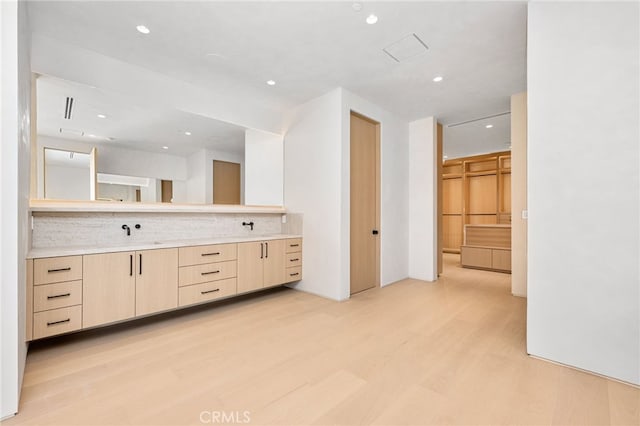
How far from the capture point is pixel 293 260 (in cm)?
397

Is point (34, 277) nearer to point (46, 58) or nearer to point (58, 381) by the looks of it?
point (58, 381)

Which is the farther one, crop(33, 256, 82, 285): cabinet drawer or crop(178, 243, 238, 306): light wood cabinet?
crop(178, 243, 238, 306): light wood cabinet

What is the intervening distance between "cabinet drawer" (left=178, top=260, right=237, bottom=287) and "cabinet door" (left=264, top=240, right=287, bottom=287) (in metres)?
0.47

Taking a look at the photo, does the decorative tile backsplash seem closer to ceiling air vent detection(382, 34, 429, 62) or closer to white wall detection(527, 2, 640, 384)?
ceiling air vent detection(382, 34, 429, 62)

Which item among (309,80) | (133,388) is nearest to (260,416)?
(133,388)

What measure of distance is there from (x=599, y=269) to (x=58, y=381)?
3694 millimetres

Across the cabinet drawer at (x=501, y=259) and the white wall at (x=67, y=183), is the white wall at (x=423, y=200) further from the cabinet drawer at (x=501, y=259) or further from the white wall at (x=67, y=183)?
the white wall at (x=67, y=183)

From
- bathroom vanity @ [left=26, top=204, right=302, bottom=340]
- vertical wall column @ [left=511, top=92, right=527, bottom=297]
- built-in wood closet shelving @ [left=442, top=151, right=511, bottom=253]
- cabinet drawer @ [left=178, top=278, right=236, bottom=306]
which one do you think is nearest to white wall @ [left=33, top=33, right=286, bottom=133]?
bathroom vanity @ [left=26, top=204, right=302, bottom=340]

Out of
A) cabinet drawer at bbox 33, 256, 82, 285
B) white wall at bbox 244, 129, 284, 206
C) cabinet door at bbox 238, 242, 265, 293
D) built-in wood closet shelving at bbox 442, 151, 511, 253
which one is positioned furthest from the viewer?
built-in wood closet shelving at bbox 442, 151, 511, 253

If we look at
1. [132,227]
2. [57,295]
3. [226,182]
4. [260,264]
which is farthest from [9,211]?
[226,182]

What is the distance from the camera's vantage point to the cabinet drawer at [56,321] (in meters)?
2.11

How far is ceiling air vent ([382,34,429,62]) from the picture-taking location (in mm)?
2623

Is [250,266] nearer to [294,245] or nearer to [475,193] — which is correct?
[294,245]

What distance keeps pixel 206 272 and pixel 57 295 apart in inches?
47.0
